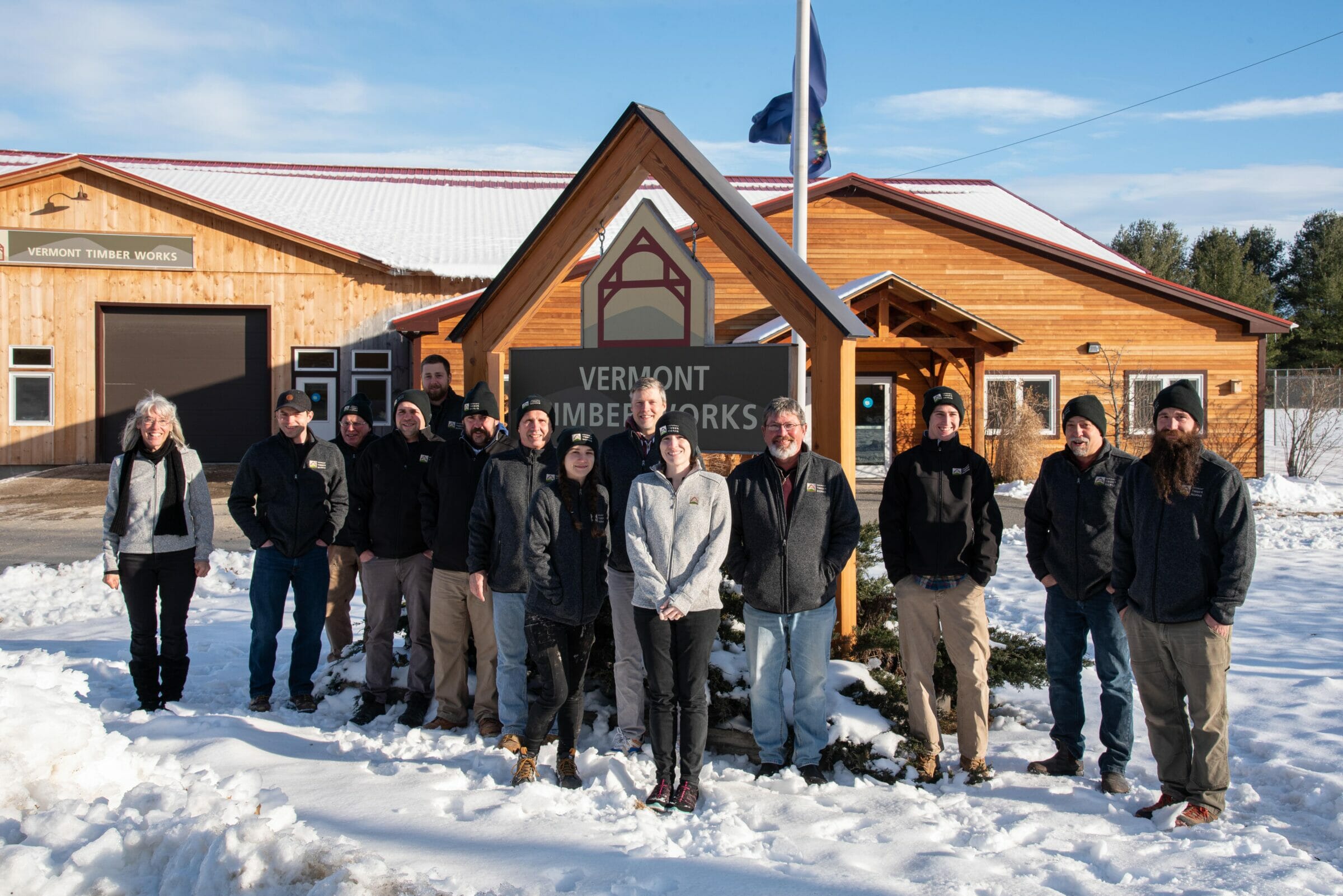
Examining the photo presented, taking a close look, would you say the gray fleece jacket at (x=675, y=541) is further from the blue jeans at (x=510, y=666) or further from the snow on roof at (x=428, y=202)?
the snow on roof at (x=428, y=202)

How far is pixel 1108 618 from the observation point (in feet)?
14.6

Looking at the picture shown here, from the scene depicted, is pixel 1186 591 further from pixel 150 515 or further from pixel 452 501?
pixel 150 515

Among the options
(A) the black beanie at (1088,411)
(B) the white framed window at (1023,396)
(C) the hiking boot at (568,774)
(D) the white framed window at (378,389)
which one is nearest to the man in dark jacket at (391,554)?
(C) the hiking boot at (568,774)

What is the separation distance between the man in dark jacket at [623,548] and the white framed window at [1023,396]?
14364 millimetres

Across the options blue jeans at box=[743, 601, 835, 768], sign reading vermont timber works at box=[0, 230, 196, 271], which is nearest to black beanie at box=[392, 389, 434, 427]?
blue jeans at box=[743, 601, 835, 768]

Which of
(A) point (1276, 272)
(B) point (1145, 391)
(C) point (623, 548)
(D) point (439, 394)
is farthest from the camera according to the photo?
(A) point (1276, 272)

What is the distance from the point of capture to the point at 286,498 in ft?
18.0

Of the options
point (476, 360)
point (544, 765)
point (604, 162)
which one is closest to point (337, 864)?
point (544, 765)

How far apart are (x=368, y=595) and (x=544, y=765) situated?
1.61m

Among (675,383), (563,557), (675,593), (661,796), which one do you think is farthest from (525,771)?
(675,383)

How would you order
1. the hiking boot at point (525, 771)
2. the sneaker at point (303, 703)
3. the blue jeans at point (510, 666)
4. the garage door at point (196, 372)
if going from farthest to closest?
the garage door at point (196, 372)
the sneaker at point (303, 703)
the blue jeans at point (510, 666)
the hiking boot at point (525, 771)

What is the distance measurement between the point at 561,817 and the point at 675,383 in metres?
2.64

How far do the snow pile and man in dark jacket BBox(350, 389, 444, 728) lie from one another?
6.05 feet

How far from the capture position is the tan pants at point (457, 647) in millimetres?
5137
